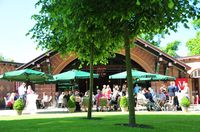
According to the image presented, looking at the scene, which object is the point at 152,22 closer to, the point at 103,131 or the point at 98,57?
the point at 103,131

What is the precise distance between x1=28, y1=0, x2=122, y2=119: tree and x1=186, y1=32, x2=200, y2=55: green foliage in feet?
118

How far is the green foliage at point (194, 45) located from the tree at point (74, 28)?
35834mm

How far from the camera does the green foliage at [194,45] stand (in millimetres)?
48000

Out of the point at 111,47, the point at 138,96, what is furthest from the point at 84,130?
the point at 138,96

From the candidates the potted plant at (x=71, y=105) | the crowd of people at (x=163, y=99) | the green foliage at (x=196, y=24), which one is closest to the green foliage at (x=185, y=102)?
the crowd of people at (x=163, y=99)

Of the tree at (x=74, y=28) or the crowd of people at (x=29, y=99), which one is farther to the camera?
the crowd of people at (x=29, y=99)

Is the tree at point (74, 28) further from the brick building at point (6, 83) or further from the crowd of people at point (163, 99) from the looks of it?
the brick building at point (6, 83)

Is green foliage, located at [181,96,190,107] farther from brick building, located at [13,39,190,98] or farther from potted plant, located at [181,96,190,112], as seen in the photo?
brick building, located at [13,39,190,98]

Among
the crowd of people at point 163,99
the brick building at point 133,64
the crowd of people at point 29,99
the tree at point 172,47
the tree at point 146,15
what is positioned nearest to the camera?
the tree at point 146,15

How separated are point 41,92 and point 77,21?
2049cm

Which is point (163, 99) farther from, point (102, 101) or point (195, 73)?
point (195, 73)

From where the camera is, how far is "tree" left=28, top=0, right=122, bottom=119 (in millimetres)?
9891

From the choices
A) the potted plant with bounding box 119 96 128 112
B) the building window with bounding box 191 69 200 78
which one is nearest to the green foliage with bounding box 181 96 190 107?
the potted plant with bounding box 119 96 128 112

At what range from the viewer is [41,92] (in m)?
30.1
